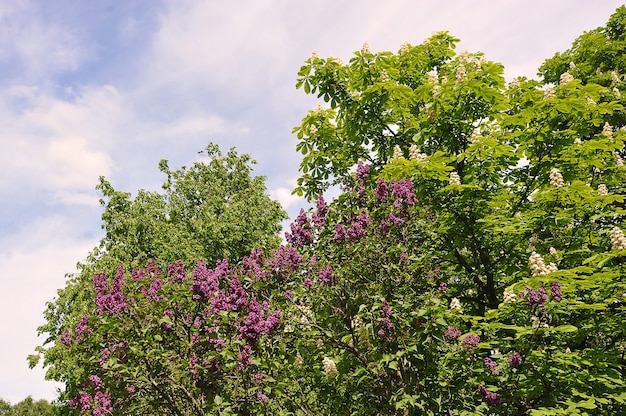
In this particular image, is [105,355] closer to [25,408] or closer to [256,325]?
[256,325]

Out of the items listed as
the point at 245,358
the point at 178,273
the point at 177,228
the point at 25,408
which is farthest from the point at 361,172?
the point at 25,408

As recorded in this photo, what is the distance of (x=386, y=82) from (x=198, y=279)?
17.3 feet

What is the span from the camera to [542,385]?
638 centimetres

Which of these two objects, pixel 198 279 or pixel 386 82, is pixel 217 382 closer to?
pixel 198 279

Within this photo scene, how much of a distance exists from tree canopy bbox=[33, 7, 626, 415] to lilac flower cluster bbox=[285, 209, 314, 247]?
4 centimetres

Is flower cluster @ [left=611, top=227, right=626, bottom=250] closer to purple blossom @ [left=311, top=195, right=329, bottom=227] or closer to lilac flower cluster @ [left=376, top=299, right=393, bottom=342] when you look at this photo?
lilac flower cluster @ [left=376, top=299, right=393, bottom=342]

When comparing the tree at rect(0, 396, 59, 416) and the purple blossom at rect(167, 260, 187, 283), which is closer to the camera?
the purple blossom at rect(167, 260, 187, 283)

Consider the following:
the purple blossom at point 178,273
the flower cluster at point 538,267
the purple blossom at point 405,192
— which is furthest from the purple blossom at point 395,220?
the purple blossom at point 178,273

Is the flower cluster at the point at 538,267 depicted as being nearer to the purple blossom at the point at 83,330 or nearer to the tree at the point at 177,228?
the purple blossom at the point at 83,330

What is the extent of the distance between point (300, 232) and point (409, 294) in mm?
1939

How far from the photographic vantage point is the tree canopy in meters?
6.02

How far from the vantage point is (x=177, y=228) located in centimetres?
2809

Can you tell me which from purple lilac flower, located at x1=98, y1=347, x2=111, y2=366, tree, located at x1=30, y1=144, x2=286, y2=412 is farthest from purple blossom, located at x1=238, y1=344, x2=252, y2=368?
tree, located at x1=30, y1=144, x2=286, y2=412

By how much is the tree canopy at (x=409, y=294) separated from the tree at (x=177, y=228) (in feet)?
48.6
